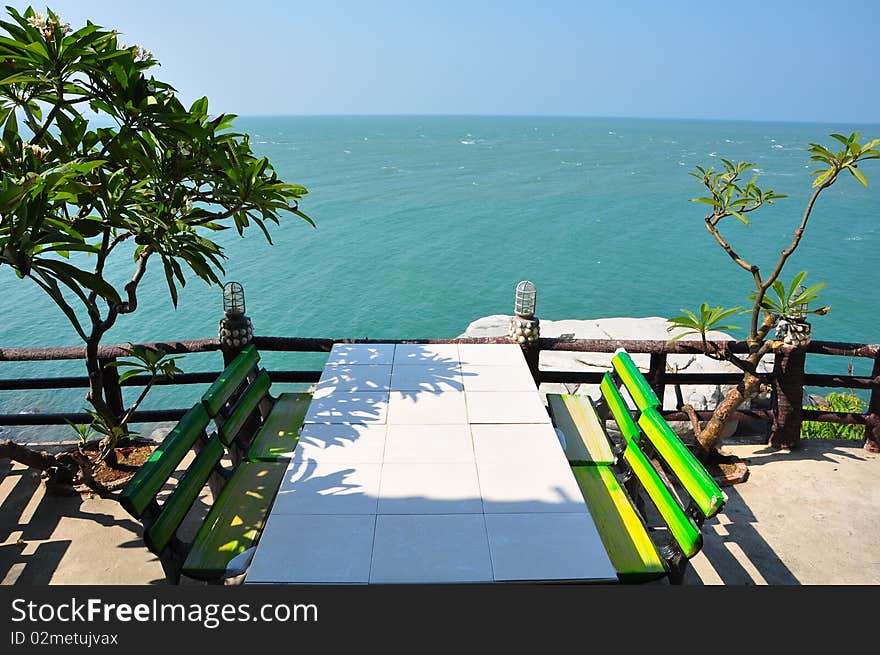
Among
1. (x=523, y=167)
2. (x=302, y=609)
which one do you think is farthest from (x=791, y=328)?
(x=523, y=167)

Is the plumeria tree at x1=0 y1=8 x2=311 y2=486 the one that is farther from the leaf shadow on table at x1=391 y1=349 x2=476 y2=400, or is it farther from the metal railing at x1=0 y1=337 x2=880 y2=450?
the leaf shadow on table at x1=391 y1=349 x2=476 y2=400

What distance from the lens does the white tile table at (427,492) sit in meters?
2.31

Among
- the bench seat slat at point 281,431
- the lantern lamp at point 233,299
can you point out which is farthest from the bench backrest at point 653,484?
the lantern lamp at point 233,299

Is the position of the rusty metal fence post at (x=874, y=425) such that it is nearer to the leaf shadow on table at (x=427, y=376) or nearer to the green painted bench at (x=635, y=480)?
the green painted bench at (x=635, y=480)

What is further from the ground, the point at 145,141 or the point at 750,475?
the point at 145,141

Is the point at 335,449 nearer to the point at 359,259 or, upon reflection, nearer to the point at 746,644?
the point at 746,644

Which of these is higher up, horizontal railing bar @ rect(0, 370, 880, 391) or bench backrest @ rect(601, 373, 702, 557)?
bench backrest @ rect(601, 373, 702, 557)

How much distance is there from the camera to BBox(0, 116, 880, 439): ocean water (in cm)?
2219

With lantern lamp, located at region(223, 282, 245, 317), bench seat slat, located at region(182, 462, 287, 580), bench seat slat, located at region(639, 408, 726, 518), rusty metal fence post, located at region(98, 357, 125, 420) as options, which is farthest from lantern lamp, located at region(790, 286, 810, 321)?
rusty metal fence post, located at region(98, 357, 125, 420)

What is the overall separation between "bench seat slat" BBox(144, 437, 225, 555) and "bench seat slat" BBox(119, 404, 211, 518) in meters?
0.08

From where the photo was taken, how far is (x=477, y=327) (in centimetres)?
1459

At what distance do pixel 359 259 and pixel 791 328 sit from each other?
1062 inches

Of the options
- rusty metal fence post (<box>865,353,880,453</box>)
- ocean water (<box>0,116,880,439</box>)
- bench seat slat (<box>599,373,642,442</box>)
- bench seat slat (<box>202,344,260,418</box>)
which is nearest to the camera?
bench seat slat (<box>202,344,260,418</box>)

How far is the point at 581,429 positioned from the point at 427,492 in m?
1.70
